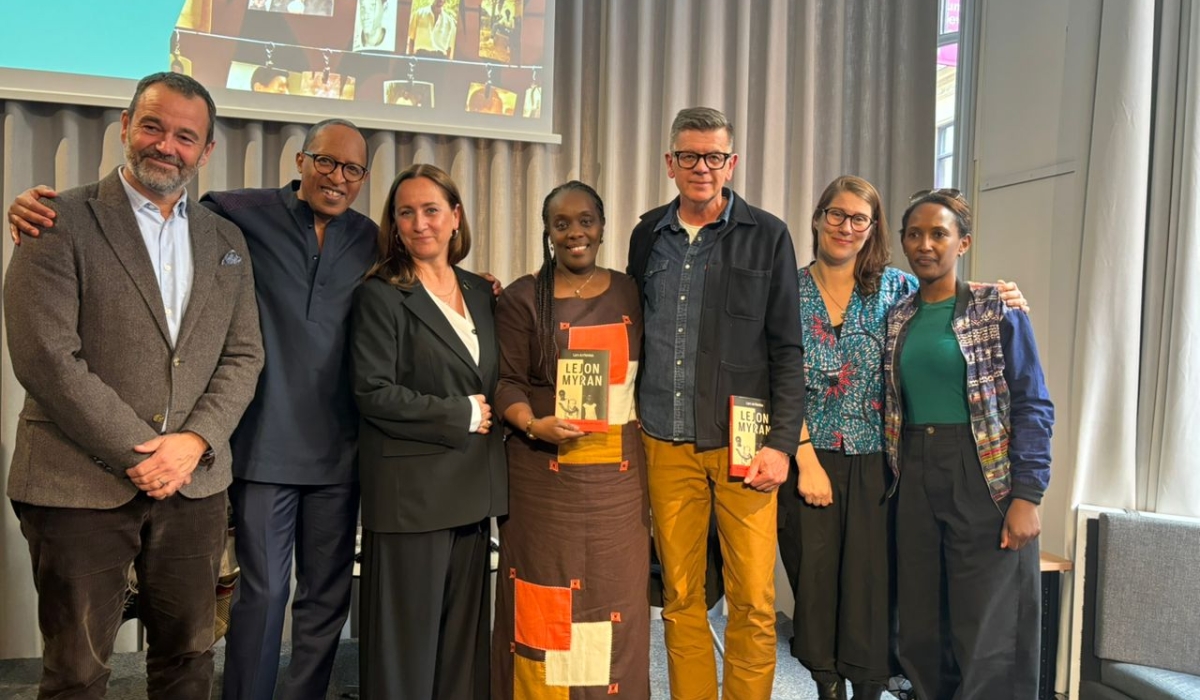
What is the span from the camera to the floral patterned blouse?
A: 2412 mm

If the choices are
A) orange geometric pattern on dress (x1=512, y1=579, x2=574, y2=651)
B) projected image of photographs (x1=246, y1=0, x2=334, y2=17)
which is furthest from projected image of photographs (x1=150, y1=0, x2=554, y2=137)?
orange geometric pattern on dress (x1=512, y1=579, x2=574, y2=651)

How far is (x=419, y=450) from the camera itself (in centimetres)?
214

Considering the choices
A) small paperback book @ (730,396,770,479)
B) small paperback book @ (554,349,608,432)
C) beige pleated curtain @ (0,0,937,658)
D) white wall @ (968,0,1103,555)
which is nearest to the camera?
small paperback book @ (554,349,608,432)

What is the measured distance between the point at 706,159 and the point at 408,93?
1.82 m

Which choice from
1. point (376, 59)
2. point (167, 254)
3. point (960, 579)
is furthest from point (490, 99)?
point (960, 579)

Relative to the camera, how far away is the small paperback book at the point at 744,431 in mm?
2191

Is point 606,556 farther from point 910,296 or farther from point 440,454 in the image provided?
point 910,296

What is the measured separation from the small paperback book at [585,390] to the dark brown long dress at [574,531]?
15 cm

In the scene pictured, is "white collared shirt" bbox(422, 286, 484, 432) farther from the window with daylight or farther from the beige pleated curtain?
the window with daylight

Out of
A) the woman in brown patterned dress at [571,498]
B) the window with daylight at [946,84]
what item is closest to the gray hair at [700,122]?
the woman in brown patterned dress at [571,498]

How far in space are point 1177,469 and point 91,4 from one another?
449cm

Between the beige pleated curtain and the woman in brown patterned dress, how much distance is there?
1.43 metres

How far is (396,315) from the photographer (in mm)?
2162

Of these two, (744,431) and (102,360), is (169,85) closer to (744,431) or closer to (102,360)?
(102,360)
